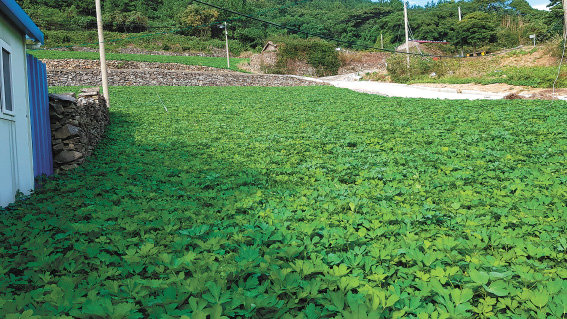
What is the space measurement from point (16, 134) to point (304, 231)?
4854mm

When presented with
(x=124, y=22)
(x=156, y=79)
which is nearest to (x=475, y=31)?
(x=156, y=79)

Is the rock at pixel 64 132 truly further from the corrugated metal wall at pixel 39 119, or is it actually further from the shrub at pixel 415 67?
the shrub at pixel 415 67

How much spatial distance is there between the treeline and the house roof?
43849mm

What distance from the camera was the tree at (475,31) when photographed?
168 feet

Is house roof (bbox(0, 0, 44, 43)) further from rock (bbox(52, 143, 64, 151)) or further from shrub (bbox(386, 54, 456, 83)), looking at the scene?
shrub (bbox(386, 54, 456, 83))

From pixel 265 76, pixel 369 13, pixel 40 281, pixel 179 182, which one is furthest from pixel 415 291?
pixel 369 13

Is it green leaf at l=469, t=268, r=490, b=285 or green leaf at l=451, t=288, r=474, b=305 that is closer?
green leaf at l=451, t=288, r=474, b=305

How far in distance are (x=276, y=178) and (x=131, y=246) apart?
3.22m

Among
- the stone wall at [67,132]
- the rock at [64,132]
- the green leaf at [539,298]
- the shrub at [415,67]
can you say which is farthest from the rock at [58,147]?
the shrub at [415,67]

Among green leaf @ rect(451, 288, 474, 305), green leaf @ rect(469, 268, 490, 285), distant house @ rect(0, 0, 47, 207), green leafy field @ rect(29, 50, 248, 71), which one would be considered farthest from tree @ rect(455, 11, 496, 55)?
green leaf @ rect(451, 288, 474, 305)

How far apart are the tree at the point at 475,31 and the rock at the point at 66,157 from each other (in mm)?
55666

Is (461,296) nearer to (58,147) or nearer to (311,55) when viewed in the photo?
(58,147)

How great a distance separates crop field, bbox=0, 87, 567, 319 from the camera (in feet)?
7.75

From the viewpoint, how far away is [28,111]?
20.1 feet
